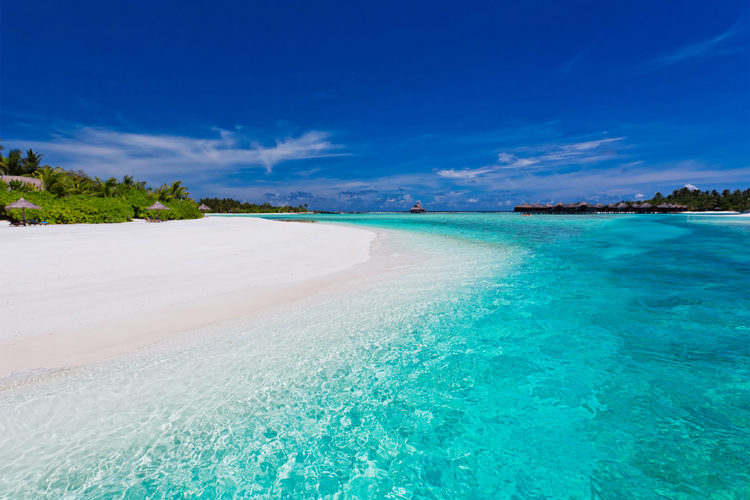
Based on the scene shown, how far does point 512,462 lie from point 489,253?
44.0 feet

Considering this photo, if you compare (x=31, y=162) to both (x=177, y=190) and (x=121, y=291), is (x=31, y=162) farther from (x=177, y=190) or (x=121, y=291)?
(x=121, y=291)

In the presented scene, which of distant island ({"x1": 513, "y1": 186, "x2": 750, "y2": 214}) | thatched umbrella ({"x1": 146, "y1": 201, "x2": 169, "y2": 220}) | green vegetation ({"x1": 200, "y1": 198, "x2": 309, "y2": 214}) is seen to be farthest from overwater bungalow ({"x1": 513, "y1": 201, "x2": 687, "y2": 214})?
thatched umbrella ({"x1": 146, "y1": 201, "x2": 169, "y2": 220})

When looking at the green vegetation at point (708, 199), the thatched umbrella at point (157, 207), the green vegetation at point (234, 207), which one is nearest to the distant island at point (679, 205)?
the green vegetation at point (708, 199)

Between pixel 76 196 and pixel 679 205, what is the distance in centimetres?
12813

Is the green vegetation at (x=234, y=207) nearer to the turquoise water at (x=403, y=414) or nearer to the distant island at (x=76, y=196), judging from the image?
the distant island at (x=76, y=196)

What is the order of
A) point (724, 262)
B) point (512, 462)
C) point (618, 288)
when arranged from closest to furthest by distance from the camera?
1. point (512, 462)
2. point (618, 288)
3. point (724, 262)

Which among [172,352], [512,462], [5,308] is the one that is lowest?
[512,462]

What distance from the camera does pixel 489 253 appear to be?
15336 millimetres

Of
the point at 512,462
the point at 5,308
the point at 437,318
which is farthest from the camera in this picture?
the point at 437,318

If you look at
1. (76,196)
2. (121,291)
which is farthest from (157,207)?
(121,291)

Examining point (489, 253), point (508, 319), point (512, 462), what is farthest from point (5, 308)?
point (489, 253)

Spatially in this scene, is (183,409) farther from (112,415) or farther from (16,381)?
(16,381)

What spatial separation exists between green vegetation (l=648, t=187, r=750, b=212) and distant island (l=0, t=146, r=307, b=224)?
127m

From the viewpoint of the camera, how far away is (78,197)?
24.5 meters
